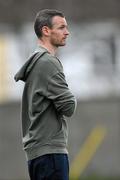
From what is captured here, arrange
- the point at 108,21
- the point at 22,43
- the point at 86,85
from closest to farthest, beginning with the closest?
the point at 86,85, the point at 22,43, the point at 108,21

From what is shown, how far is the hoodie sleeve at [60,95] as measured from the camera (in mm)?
6223

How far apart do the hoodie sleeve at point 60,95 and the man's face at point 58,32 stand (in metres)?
0.24

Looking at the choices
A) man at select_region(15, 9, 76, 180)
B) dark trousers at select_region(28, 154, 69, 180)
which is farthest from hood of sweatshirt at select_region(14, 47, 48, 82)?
dark trousers at select_region(28, 154, 69, 180)

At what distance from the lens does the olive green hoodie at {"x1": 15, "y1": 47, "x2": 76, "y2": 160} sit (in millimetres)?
6215

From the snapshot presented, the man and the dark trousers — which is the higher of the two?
the man

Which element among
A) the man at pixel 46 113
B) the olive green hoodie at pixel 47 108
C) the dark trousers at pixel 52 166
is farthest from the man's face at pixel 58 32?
the dark trousers at pixel 52 166

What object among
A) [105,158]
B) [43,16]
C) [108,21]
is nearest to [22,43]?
[108,21]

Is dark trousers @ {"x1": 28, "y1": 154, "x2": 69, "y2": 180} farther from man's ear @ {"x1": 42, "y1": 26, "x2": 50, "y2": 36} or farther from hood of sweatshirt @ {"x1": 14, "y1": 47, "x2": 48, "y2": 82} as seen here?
man's ear @ {"x1": 42, "y1": 26, "x2": 50, "y2": 36}

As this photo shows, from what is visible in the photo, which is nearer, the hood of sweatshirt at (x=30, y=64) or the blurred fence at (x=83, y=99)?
the hood of sweatshirt at (x=30, y=64)

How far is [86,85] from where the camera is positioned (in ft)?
58.0

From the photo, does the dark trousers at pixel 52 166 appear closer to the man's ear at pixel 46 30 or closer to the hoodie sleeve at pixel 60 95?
the hoodie sleeve at pixel 60 95

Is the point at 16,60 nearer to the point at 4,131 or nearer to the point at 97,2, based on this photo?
the point at 4,131

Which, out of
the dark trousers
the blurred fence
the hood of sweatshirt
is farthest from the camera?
the blurred fence

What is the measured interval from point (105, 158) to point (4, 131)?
1853 mm
